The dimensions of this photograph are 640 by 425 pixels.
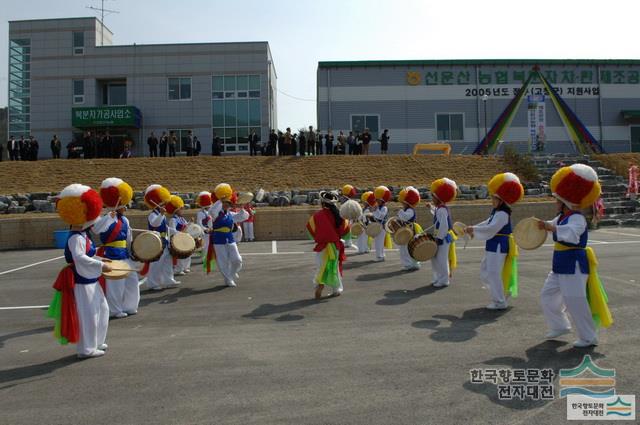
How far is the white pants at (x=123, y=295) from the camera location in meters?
7.69

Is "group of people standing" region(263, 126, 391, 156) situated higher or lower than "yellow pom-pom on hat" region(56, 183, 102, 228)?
higher

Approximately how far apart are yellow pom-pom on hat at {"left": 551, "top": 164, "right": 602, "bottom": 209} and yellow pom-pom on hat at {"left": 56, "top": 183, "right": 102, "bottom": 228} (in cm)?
515

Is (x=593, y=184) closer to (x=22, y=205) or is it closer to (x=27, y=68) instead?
(x=22, y=205)

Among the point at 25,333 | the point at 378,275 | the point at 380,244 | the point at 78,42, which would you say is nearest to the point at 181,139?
the point at 78,42

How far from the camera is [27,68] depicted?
37500mm

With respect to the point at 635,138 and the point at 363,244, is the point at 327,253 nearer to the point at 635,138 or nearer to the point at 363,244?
the point at 363,244

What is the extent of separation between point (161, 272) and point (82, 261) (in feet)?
15.6

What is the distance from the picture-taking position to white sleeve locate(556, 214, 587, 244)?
5.39 metres

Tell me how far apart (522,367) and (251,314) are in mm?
4013

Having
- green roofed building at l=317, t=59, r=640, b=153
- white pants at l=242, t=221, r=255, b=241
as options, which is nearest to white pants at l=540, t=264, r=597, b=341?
white pants at l=242, t=221, r=255, b=241

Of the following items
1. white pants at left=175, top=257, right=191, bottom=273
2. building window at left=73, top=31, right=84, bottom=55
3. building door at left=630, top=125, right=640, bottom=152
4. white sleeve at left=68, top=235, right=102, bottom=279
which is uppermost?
building window at left=73, top=31, right=84, bottom=55

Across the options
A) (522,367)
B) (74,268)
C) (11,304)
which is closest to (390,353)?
(522,367)

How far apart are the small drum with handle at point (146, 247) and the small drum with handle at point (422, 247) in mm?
4092

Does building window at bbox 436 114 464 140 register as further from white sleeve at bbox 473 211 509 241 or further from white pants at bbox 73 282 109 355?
white pants at bbox 73 282 109 355
